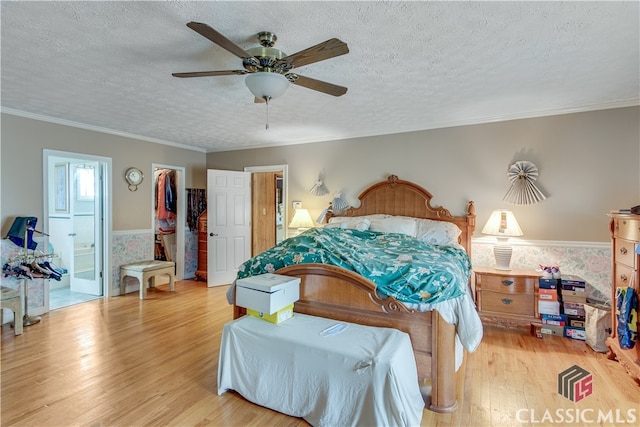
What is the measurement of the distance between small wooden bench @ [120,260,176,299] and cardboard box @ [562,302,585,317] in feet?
16.5

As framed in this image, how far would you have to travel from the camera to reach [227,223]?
209 inches

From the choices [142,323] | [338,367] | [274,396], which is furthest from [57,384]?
[338,367]

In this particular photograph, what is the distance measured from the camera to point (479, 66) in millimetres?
2432

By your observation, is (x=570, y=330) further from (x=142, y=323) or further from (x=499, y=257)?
(x=142, y=323)

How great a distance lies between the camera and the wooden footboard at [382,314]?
2.02m

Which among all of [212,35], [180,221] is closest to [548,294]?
[212,35]

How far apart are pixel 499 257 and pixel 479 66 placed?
2.09 m

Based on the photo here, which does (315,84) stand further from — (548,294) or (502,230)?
(548,294)

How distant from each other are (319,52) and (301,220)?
3268 mm

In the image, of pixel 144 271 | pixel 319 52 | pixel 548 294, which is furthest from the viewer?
pixel 144 271


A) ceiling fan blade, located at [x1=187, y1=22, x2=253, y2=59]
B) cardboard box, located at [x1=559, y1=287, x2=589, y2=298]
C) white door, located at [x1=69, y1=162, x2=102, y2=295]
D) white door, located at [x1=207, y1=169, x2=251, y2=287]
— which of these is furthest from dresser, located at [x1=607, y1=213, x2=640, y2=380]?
white door, located at [x1=69, y1=162, x2=102, y2=295]

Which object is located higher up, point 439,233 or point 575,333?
point 439,233

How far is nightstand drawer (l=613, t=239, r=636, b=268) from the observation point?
2451 mm

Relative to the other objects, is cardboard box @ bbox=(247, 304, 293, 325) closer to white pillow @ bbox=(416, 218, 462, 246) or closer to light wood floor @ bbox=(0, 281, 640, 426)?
light wood floor @ bbox=(0, 281, 640, 426)
